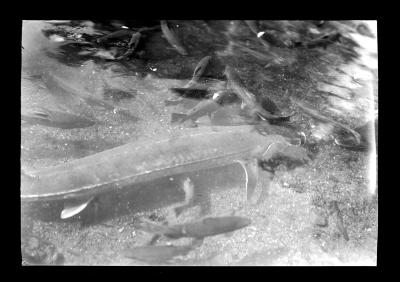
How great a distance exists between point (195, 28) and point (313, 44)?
73 cm

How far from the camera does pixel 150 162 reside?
106 inches

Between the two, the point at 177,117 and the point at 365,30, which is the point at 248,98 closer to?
the point at 177,117

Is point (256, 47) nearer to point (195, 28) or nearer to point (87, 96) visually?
point (195, 28)

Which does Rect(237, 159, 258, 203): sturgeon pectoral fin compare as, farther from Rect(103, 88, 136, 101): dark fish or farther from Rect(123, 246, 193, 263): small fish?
Rect(103, 88, 136, 101): dark fish

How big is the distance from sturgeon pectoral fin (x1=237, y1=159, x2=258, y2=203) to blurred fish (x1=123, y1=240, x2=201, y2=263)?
0.41m

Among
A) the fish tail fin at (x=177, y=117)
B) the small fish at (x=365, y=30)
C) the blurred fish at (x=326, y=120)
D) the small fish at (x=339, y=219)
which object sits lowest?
the small fish at (x=339, y=219)

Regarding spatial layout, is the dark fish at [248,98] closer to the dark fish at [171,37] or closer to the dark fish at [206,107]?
the dark fish at [206,107]


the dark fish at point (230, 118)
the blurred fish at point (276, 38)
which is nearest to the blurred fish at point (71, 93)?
the dark fish at point (230, 118)

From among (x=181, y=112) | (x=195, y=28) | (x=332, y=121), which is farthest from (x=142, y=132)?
(x=332, y=121)

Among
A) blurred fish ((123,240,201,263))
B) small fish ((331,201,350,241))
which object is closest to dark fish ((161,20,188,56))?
blurred fish ((123,240,201,263))

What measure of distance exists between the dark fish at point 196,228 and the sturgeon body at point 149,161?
27cm

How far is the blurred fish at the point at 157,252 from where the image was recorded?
2.63 metres

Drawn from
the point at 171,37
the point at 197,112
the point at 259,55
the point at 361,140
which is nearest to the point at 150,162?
the point at 197,112

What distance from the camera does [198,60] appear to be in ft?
9.24
